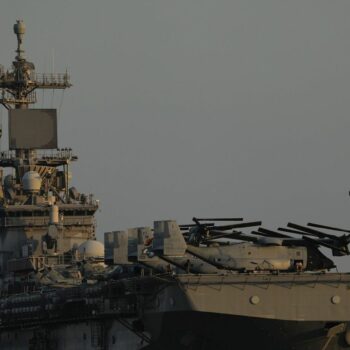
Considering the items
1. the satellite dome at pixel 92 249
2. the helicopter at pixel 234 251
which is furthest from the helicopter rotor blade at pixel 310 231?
the satellite dome at pixel 92 249

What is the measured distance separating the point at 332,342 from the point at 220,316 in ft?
8.84

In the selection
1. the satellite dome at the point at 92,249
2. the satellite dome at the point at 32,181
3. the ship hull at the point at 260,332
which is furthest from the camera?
the satellite dome at the point at 32,181

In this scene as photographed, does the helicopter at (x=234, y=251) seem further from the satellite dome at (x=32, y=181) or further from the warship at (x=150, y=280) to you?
the satellite dome at (x=32, y=181)

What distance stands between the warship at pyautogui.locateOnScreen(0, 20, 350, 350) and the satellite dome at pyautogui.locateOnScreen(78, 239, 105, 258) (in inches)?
1.7

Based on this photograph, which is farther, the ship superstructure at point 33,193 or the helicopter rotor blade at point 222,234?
the ship superstructure at point 33,193

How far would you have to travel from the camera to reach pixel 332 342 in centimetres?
4150

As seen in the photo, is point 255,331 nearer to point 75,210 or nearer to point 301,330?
point 301,330

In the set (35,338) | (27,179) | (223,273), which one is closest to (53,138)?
(27,179)

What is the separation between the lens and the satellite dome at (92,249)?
182 feet

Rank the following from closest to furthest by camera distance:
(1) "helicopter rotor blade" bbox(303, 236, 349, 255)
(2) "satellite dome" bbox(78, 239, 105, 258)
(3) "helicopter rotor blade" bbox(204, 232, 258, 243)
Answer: (1) "helicopter rotor blade" bbox(303, 236, 349, 255) < (3) "helicopter rotor blade" bbox(204, 232, 258, 243) < (2) "satellite dome" bbox(78, 239, 105, 258)

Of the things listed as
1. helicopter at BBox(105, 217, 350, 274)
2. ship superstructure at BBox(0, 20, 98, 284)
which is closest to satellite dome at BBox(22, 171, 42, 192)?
ship superstructure at BBox(0, 20, 98, 284)

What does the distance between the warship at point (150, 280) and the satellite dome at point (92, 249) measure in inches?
1.7

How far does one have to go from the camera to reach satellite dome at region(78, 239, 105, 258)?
55469 millimetres

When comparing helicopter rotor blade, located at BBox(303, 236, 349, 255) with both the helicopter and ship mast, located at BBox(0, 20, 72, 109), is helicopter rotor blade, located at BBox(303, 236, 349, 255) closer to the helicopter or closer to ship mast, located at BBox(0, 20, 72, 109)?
the helicopter
